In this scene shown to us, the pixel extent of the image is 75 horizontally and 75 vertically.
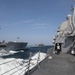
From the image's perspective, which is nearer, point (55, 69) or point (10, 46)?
point (55, 69)

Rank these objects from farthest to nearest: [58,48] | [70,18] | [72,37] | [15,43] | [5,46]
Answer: [15,43], [5,46], [70,18], [58,48], [72,37]

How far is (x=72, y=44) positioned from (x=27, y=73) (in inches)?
639

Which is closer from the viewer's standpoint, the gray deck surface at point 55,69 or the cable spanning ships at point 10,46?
the gray deck surface at point 55,69

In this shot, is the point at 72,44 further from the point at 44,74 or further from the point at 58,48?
the point at 44,74

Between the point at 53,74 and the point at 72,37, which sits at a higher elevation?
the point at 72,37

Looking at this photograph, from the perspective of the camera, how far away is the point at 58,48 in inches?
1016

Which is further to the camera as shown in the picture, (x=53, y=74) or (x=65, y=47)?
(x=65, y=47)

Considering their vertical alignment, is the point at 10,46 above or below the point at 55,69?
below

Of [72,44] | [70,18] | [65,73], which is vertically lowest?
[65,73]

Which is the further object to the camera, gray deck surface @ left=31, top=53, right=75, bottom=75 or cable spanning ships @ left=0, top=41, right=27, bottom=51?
cable spanning ships @ left=0, top=41, right=27, bottom=51

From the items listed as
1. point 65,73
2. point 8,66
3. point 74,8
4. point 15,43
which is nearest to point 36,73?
point 65,73

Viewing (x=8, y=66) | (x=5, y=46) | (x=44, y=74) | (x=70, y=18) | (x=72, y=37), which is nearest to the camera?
(x=44, y=74)

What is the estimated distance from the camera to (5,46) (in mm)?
71438

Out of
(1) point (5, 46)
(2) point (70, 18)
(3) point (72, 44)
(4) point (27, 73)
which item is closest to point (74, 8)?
(2) point (70, 18)
